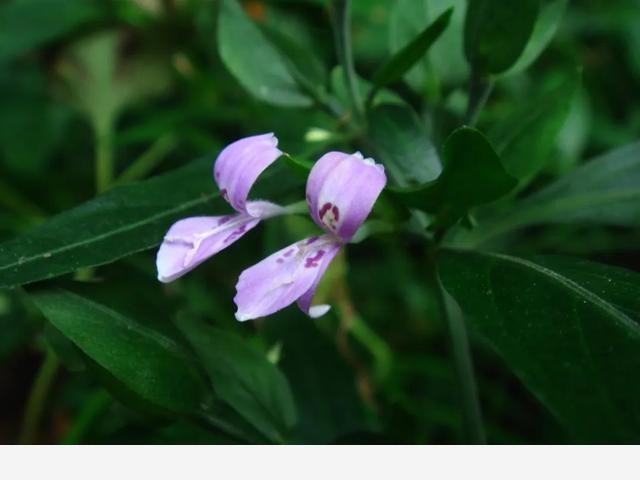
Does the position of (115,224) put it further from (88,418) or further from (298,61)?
(88,418)

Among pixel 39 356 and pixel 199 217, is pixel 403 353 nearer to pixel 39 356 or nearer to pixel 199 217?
pixel 39 356

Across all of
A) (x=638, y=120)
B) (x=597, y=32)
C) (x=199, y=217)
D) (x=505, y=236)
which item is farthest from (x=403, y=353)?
(x=199, y=217)

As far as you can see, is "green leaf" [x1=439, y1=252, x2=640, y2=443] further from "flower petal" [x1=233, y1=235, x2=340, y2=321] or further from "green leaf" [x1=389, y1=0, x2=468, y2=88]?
"green leaf" [x1=389, y1=0, x2=468, y2=88]

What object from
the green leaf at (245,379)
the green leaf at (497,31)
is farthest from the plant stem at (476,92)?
the green leaf at (245,379)

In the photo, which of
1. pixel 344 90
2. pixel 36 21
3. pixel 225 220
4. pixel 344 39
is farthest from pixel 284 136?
pixel 36 21

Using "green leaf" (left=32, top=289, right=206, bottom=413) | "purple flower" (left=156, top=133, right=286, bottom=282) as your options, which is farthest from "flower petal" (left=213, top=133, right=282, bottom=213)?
"green leaf" (left=32, top=289, right=206, bottom=413)
